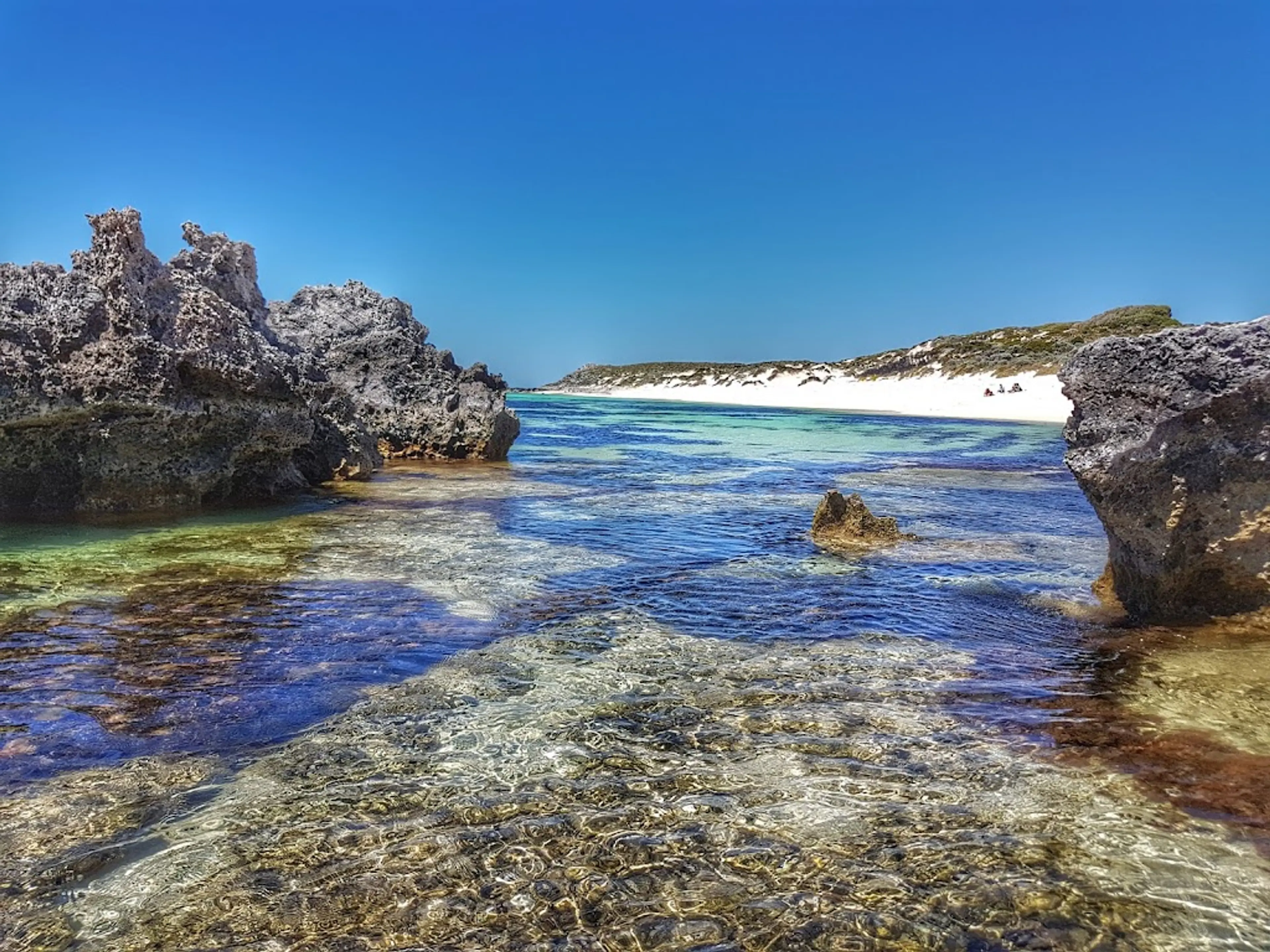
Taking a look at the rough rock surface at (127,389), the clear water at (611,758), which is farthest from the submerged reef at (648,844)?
the rough rock surface at (127,389)

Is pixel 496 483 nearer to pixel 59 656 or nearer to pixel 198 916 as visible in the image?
pixel 59 656

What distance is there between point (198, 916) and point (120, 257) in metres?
10.4

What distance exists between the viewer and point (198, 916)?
2.64 m

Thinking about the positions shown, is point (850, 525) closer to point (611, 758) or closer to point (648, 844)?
point (611, 758)

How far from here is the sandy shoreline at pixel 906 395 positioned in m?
46.2

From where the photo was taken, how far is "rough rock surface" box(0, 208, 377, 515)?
32.2 feet

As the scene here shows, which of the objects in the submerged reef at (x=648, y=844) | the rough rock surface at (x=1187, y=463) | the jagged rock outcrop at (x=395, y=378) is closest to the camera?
the submerged reef at (x=648, y=844)

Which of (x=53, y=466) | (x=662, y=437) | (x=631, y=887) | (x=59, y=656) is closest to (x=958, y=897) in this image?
(x=631, y=887)

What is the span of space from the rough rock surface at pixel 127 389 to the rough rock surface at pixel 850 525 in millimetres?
7812

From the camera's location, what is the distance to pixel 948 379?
5972 centimetres

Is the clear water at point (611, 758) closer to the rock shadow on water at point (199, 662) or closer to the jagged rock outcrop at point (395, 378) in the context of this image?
the rock shadow on water at point (199, 662)

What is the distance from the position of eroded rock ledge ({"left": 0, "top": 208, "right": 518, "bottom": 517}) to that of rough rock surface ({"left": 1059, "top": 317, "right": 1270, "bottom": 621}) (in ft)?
34.1

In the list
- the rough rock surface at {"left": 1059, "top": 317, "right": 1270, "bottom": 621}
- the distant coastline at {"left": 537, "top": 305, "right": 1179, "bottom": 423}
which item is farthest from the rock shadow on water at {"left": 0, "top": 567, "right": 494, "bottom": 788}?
the distant coastline at {"left": 537, "top": 305, "right": 1179, "bottom": 423}

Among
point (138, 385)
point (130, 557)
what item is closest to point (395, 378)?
point (138, 385)
